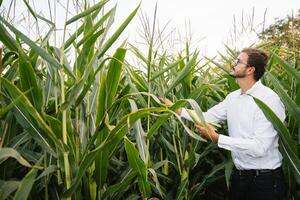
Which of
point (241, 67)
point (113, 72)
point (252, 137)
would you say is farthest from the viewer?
point (241, 67)

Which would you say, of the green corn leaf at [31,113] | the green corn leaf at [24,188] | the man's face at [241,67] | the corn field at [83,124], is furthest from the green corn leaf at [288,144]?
the green corn leaf at [24,188]

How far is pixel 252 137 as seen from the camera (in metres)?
1.98

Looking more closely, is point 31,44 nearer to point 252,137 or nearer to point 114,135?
point 114,135

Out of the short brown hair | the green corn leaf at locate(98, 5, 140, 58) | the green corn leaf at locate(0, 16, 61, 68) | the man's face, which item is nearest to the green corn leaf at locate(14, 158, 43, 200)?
the green corn leaf at locate(0, 16, 61, 68)

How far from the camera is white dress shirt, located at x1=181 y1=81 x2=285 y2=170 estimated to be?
188cm

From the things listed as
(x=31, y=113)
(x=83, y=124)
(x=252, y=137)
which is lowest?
(x=252, y=137)

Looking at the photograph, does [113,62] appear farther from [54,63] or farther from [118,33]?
[54,63]

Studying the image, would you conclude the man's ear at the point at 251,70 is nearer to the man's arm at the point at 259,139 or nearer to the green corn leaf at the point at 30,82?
the man's arm at the point at 259,139

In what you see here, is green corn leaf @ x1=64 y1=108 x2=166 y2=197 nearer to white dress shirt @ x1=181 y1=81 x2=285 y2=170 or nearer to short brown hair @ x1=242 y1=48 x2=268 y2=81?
white dress shirt @ x1=181 y1=81 x2=285 y2=170

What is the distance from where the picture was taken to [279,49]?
7.77 feet

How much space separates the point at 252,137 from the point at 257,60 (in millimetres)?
508

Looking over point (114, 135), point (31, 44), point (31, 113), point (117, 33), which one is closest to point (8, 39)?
point (31, 44)

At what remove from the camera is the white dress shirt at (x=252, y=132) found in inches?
73.9

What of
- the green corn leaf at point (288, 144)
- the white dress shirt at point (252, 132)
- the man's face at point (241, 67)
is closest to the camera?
the green corn leaf at point (288, 144)
